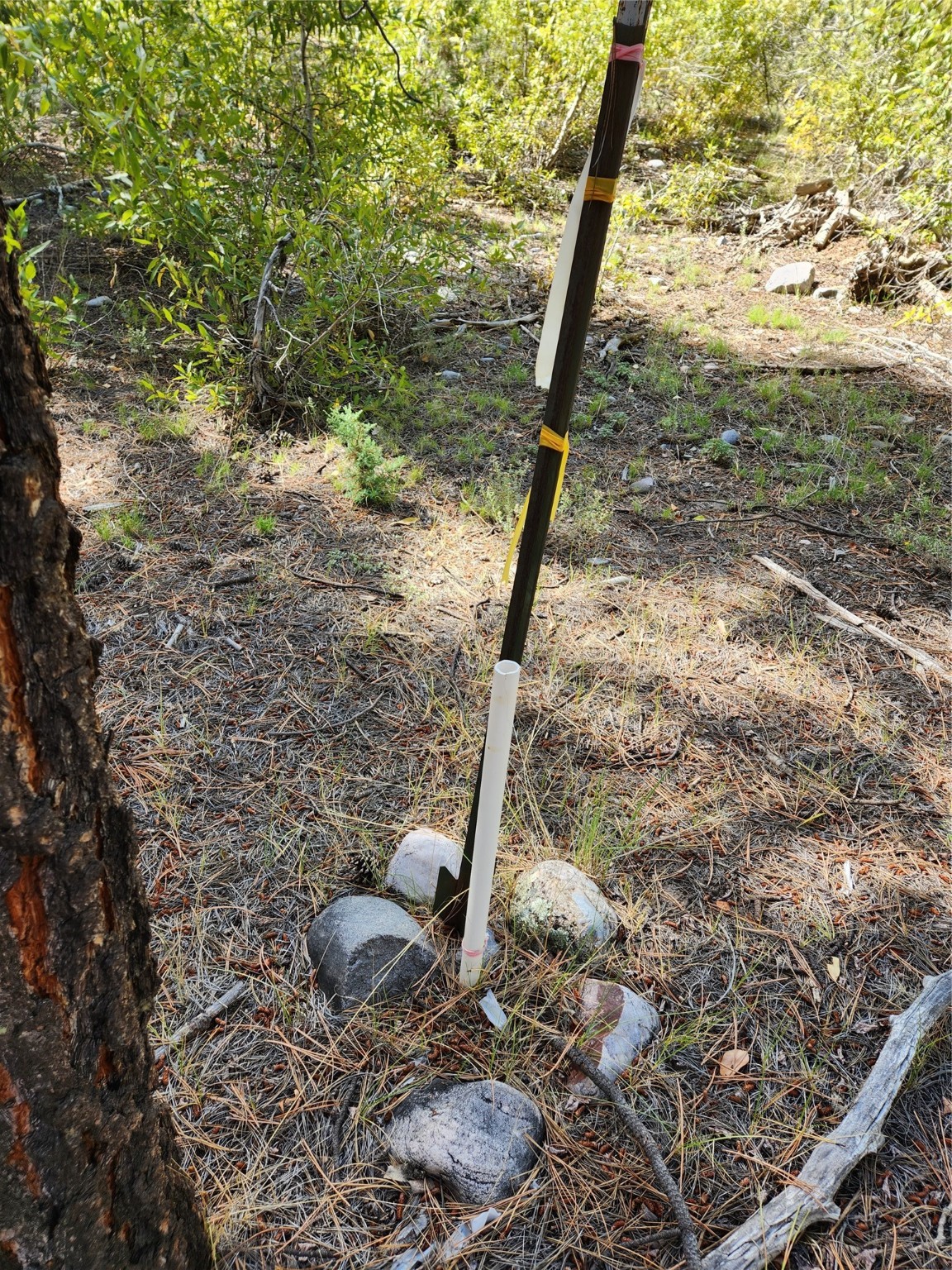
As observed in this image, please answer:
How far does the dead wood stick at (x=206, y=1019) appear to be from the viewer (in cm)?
158

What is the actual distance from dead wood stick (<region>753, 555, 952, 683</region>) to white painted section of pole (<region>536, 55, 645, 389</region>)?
2.24 meters

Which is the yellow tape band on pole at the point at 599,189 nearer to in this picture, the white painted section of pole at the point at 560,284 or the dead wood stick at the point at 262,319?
the white painted section of pole at the point at 560,284

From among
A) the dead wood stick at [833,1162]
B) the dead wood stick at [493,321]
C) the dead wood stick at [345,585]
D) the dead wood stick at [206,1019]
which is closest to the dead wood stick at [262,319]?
the dead wood stick at [345,585]

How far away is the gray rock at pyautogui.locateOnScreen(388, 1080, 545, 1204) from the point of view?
1.42 m

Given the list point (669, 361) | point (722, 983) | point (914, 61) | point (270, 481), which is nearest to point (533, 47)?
point (914, 61)

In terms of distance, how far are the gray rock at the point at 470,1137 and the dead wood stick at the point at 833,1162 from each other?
1.24ft

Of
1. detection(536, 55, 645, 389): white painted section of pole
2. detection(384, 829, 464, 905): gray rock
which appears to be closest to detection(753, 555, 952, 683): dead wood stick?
detection(384, 829, 464, 905): gray rock

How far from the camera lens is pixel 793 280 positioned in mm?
6410

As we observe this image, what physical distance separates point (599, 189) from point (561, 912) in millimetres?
1580

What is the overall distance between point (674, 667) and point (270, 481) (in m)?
2.12

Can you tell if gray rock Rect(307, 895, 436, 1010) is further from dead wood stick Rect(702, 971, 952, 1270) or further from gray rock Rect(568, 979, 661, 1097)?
dead wood stick Rect(702, 971, 952, 1270)

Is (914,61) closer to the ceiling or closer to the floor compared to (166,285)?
closer to the ceiling

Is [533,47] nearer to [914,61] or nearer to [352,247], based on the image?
[914,61]

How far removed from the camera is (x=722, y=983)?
1832 millimetres
